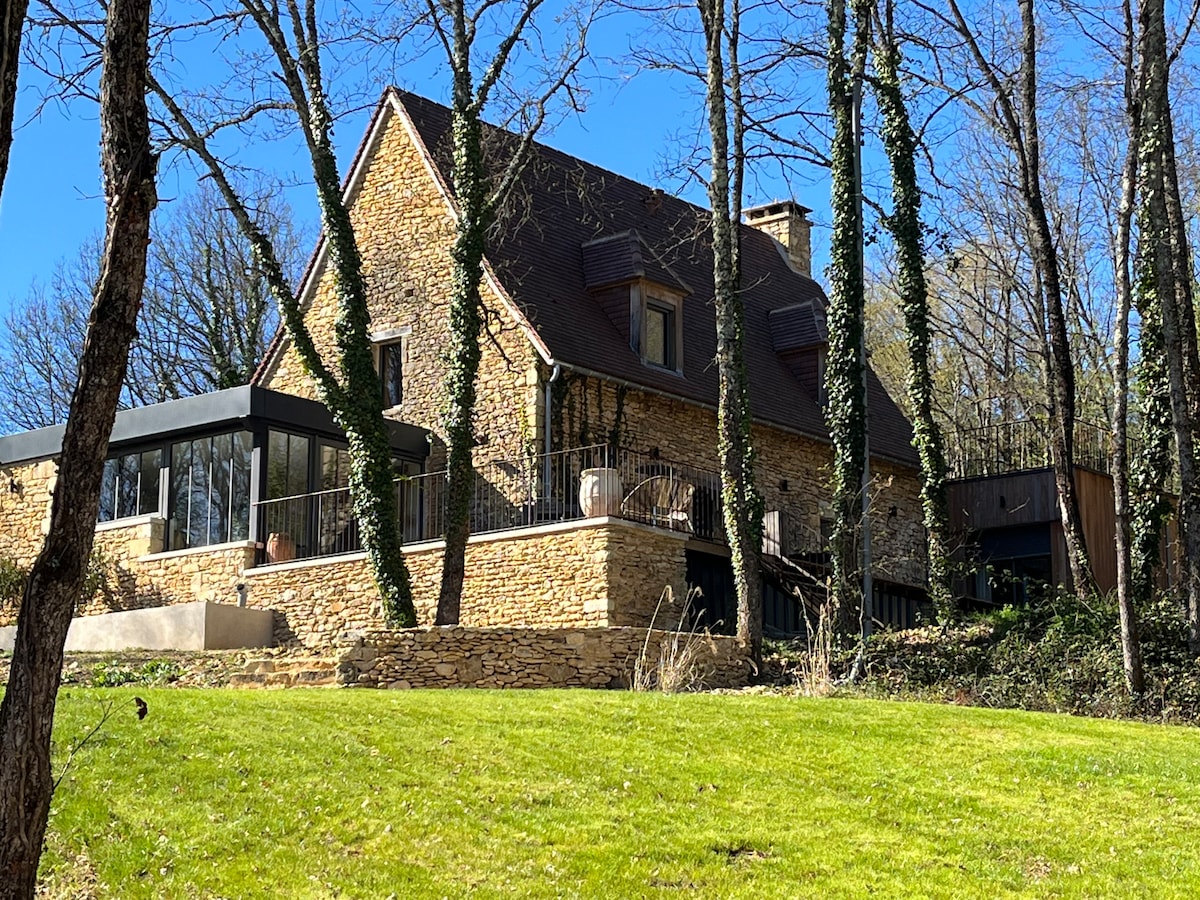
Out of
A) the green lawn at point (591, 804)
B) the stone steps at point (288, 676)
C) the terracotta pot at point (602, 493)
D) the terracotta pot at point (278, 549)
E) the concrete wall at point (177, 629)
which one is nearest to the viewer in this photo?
the green lawn at point (591, 804)

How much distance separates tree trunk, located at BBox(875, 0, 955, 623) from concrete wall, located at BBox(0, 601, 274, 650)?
9447 millimetres

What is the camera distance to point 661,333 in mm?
24781

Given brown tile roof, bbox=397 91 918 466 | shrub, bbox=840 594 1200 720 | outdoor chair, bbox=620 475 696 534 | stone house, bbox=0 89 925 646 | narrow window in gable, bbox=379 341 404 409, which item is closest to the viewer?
shrub, bbox=840 594 1200 720

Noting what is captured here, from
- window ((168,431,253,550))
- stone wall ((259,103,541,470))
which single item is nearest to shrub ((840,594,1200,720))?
stone wall ((259,103,541,470))

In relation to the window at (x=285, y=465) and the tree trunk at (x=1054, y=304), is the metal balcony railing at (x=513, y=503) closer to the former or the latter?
the window at (x=285, y=465)

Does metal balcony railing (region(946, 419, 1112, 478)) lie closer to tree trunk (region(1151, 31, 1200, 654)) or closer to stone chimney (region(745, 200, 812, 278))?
stone chimney (region(745, 200, 812, 278))

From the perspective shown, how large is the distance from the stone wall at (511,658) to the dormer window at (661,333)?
7141mm

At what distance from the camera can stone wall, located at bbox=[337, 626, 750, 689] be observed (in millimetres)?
16406

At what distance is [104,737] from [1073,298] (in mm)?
25954

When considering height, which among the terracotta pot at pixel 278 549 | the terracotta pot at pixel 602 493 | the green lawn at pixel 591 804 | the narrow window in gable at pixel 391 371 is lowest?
the green lawn at pixel 591 804

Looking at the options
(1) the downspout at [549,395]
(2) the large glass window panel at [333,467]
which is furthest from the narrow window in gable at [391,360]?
(1) the downspout at [549,395]

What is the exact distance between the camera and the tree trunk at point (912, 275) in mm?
21875

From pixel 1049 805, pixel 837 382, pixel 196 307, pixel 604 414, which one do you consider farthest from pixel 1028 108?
pixel 196 307

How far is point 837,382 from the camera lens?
69.4ft
